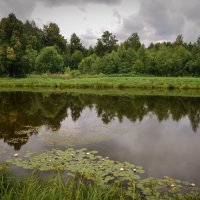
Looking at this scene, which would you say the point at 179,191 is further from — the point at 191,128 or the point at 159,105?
the point at 159,105

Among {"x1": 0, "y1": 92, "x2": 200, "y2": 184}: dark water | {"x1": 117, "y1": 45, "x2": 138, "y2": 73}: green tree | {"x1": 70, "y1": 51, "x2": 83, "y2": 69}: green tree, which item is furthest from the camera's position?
{"x1": 70, "y1": 51, "x2": 83, "y2": 69}: green tree

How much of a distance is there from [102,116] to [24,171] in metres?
11.0

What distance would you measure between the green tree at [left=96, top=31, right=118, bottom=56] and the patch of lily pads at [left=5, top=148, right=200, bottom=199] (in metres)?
60.3

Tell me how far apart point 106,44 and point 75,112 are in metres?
51.4

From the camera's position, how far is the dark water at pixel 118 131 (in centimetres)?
1014

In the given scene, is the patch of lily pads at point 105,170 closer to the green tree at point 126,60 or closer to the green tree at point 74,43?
the green tree at point 126,60

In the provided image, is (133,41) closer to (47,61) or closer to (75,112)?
(47,61)

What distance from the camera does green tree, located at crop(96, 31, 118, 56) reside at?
68.9 metres

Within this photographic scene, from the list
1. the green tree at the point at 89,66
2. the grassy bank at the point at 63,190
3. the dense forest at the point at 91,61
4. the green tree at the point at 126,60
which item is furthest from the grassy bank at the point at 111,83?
the grassy bank at the point at 63,190

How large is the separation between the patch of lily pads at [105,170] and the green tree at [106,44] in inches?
2374

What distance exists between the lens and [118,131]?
1455 centimetres

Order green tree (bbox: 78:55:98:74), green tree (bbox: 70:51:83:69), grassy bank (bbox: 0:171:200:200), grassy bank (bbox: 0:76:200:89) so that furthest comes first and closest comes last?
green tree (bbox: 70:51:83:69)
green tree (bbox: 78:55:98:74)
grassy bank (bbox: 0:76:200:89)
grassy bank (bbox: 0:171:200:200)

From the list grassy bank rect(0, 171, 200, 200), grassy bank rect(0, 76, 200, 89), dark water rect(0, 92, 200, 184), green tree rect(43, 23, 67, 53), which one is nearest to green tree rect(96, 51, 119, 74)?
grassy bank rect(0, 76, 200, 89)

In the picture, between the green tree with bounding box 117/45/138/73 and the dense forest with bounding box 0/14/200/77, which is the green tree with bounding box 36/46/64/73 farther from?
the green tree with bounding box 117/45/138/73
